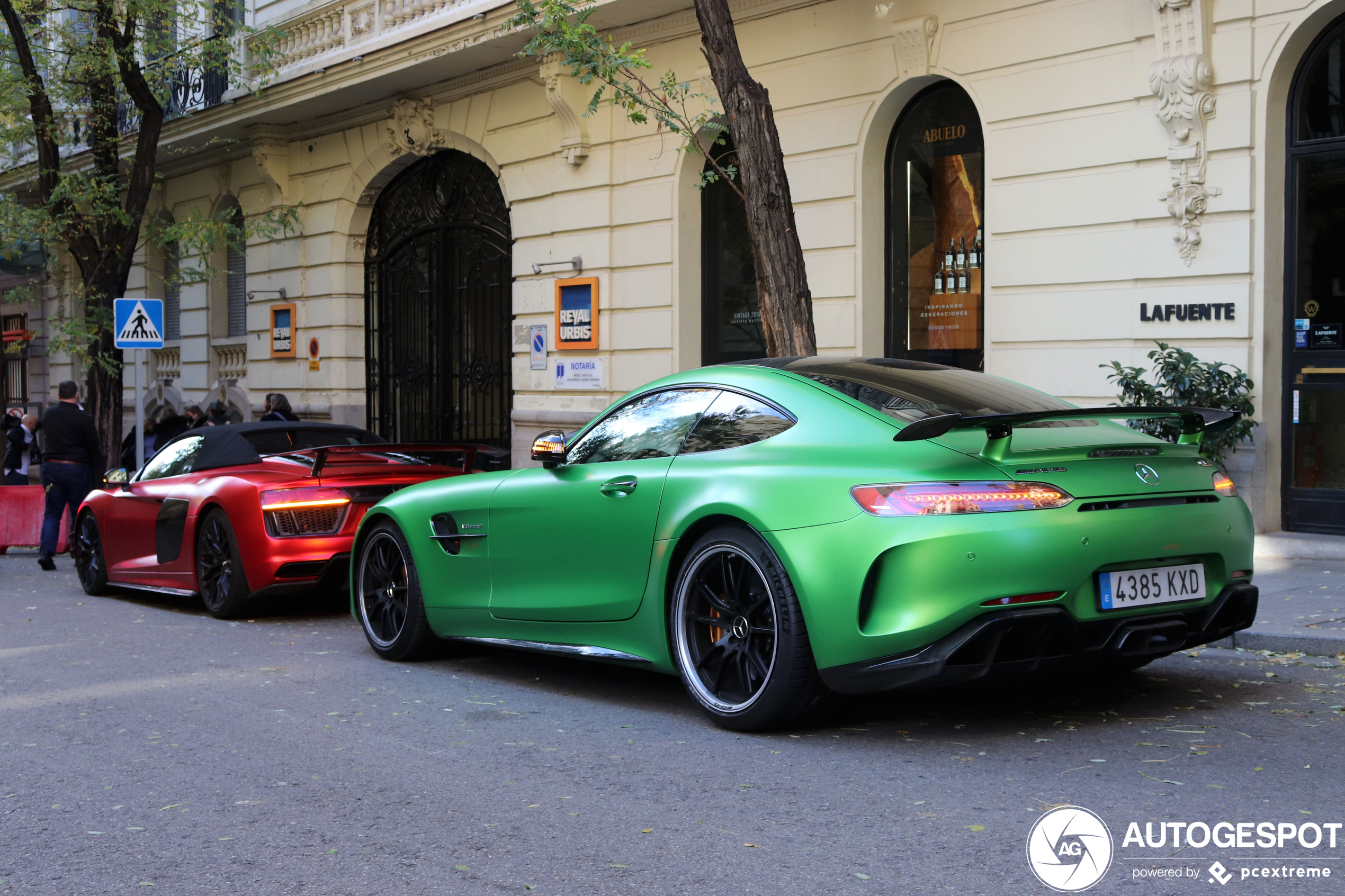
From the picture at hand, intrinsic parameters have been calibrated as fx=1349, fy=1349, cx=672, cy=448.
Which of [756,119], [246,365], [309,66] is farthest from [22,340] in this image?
[756,119]

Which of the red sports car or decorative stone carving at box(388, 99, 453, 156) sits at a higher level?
decorative stone carving at box(388, 99, 453, 156)

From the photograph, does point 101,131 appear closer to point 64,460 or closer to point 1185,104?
point 64,460

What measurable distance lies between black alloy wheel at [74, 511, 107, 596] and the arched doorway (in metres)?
6.97

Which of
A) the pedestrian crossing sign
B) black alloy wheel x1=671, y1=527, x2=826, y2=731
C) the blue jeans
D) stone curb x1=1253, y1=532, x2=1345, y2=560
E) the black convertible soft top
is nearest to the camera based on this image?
black alloy wheel x1=671, y1=527, x2=826, y2=731

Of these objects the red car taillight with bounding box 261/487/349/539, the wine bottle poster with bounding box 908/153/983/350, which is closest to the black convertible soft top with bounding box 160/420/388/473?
the red car taillight with bounding box 261/487/349/539

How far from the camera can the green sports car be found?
4.54 m

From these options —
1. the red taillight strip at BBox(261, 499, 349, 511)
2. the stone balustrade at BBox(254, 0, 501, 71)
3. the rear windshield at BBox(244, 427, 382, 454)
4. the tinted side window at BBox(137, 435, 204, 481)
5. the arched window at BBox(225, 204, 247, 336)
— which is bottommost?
the red taillight strip at BBox(261, 499, 349, 511)

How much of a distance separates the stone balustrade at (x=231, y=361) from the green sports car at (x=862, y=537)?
1709 centimetres

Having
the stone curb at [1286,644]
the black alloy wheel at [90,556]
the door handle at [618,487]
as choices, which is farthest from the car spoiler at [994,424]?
the black alloy wheel at [90,556]

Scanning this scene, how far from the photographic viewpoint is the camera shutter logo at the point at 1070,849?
3.42 meters

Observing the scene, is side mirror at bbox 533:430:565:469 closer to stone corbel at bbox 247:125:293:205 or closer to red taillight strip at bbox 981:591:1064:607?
red taillight strip at bbox 981:591:1064:607

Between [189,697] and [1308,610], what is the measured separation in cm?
599

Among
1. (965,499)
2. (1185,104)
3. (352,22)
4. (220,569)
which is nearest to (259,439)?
(220,569)

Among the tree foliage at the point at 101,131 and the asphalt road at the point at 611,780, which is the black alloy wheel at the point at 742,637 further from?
the tree foliage at the point at 101,131
